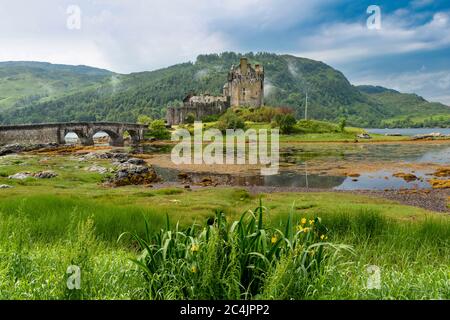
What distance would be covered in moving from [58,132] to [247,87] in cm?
9379

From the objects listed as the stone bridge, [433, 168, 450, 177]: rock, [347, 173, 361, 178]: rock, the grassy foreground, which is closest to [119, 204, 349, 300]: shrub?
the grassy foreground

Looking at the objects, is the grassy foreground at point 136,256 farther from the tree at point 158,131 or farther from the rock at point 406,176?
the tree at point 158,131

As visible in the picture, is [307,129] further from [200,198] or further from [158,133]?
[200,198]

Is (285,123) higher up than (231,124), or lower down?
higher up

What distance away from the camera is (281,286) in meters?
7.66

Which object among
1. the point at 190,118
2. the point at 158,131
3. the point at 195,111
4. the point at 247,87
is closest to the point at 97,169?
the point at 158,131

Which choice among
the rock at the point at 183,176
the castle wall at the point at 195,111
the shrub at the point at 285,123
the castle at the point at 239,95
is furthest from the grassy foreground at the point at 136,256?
the castle at the point at 239,95

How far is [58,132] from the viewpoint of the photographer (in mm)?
100375

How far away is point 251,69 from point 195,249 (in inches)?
6933

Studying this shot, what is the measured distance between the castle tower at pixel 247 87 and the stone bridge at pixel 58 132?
59.1 metres

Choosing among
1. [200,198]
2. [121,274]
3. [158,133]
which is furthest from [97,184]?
[158,133]

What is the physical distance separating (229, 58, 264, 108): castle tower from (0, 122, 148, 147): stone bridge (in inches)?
2326

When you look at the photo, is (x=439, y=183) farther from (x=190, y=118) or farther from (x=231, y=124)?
(x=190, y=118)

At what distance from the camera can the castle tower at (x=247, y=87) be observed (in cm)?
17550
